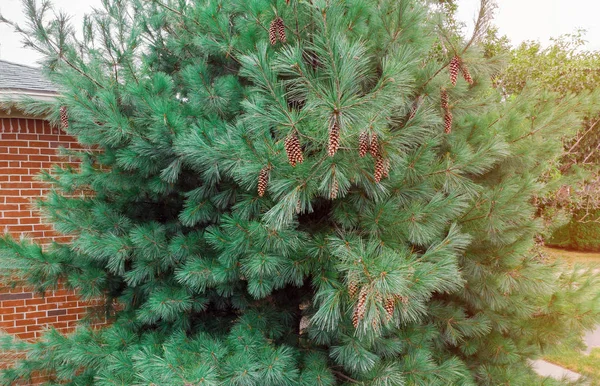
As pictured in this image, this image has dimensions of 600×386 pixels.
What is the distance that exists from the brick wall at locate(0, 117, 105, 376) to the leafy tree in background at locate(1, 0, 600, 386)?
0.93m

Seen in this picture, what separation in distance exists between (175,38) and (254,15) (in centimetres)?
104

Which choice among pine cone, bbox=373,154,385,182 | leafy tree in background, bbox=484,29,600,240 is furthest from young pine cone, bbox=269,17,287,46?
leafy tree in background, bbox=484,29,600,240

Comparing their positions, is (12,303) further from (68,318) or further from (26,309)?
(68,318)

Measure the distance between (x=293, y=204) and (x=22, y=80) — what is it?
179 inches

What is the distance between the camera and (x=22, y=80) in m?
4.82

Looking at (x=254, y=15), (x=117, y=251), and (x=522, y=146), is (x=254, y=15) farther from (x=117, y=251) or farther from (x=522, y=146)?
(x=522, y=146)

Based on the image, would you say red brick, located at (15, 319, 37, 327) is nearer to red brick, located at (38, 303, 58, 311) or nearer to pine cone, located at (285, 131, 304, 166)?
red brick, located at (38, 303, 58, 311)

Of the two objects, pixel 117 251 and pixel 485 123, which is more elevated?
pixel 485 123

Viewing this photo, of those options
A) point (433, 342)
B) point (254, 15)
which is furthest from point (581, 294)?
point (254, 15)

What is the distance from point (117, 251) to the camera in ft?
9.22

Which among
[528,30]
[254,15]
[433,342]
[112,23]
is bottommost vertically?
[433,342]

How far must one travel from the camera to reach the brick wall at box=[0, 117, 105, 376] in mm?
4152

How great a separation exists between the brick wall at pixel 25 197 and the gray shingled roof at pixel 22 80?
0.37 m

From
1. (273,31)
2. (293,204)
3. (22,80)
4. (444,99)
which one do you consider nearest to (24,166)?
(22,80)
